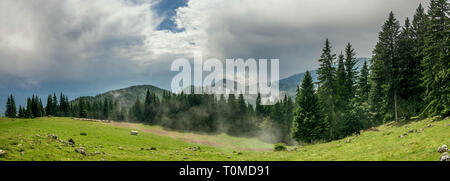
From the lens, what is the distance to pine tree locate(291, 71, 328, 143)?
→ 4378cm

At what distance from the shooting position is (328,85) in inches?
1759

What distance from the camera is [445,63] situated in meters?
28.6

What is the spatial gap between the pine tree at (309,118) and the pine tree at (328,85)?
150cm

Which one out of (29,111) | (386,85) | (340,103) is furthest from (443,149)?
(29,111)

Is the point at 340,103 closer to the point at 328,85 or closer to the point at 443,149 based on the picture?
the point at 328,85

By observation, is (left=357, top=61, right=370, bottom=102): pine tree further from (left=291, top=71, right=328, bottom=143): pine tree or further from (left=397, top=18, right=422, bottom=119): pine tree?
(left=291, top=71, right=328, bottom=143): pine tree

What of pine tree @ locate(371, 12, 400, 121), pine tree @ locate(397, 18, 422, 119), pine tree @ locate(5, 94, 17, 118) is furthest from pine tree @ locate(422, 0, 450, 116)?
pine tree @ locate(5, 94, 17, 118)

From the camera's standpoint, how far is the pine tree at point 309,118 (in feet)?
144

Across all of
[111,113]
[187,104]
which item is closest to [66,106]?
[111,113]

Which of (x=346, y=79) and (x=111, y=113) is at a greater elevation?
A: (x=346, y=79)

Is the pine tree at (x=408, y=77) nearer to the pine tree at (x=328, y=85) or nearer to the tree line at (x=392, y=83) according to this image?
the tree line at (x=392, y=83)

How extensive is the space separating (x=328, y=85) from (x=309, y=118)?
823cm

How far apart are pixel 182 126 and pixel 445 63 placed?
85.0 m
